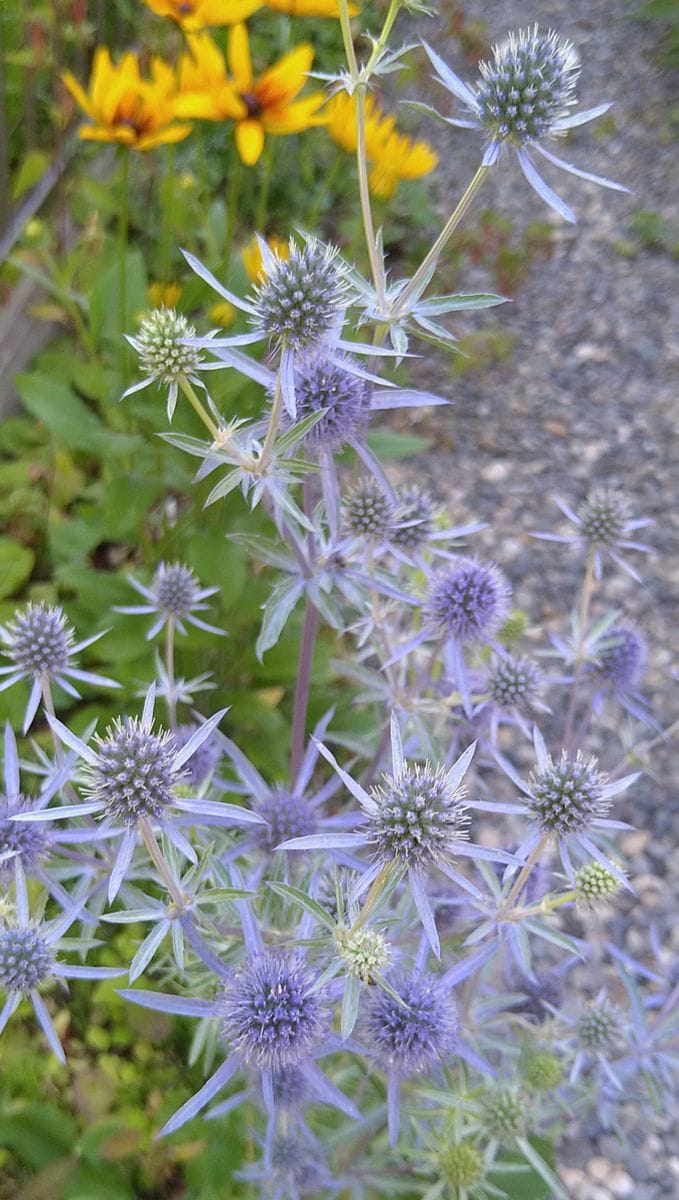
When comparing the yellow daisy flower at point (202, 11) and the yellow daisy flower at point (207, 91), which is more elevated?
the yellow daisy flower at point (202, 11)

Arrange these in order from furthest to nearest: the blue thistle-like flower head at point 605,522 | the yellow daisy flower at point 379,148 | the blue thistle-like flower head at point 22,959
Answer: the yellow daisy flower at point 379,148 < the blue thistle-like flower head at point 605,522 < the blue thistle-like flower head at point 22,959

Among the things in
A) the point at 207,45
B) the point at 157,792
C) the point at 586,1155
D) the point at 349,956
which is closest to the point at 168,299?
the point at 207,45

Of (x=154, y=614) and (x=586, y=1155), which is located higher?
(x=154, y=614)

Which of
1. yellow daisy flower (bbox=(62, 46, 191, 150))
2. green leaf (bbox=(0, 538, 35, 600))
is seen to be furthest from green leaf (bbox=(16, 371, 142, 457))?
yellow daisy flower (bbox=(62, 46, 191, 150))

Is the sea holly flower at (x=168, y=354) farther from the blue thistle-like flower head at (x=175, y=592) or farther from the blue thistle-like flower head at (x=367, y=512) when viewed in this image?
the blue thistle-like flower head at (x=175, y=592)

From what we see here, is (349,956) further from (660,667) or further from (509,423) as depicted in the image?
(509,423)

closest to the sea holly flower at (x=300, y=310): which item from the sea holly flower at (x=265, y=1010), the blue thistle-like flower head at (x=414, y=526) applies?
the blue thistle-like flower head at (x=414, y=526)

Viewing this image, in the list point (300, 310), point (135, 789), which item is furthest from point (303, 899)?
point (300, 310)

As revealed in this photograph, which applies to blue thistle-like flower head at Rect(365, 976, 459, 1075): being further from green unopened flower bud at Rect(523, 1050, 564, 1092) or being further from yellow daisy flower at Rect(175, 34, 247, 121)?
yellow daisy flower at Rect(175, 34, 247, 121)
